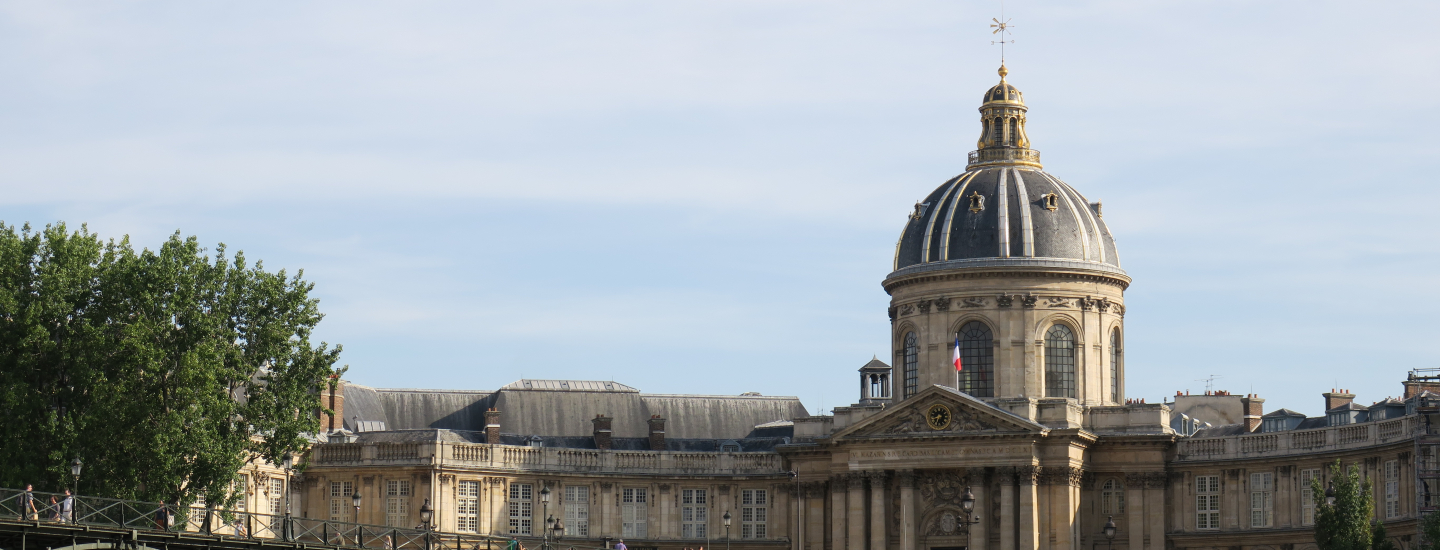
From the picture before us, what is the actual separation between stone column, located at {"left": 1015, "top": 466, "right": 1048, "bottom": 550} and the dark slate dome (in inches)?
424

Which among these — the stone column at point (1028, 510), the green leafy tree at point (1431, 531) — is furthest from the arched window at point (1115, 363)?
the green leafy tree at point (1431, 531)

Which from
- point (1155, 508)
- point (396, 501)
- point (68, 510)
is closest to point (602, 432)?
point (396, 501)

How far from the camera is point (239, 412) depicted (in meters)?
83.3

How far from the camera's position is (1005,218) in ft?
348

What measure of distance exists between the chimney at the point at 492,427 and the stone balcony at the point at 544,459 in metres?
1.31

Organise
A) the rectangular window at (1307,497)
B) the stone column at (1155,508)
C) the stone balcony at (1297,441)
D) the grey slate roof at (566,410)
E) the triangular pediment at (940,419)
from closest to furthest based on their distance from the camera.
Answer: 1. the stone balcony at (1297,441)
2. the rectangular window at (1307,497)
3. the triangular pediment at (940,419)
4. the stone column at (1155,508)
5. the grey slate roof at (566,410)

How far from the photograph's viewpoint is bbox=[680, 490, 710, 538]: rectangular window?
106 meters

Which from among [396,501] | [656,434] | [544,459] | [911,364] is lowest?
[396,501]

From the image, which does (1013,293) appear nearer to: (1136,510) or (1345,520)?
(1136,510)

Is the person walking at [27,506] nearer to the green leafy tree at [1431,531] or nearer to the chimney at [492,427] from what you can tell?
the chimney at [492,427]

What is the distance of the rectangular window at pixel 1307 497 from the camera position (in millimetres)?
96844

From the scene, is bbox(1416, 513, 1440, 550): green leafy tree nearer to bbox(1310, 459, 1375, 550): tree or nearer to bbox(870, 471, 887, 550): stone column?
bbox(1310, 459, 1375, 550): tree

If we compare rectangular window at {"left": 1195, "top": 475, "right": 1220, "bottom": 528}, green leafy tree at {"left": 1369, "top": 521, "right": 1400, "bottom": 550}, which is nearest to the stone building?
rectangular window at {"left": 1195, "top": 475, "right": 1220, "bottom": 528}

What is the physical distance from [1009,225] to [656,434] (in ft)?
60.5
